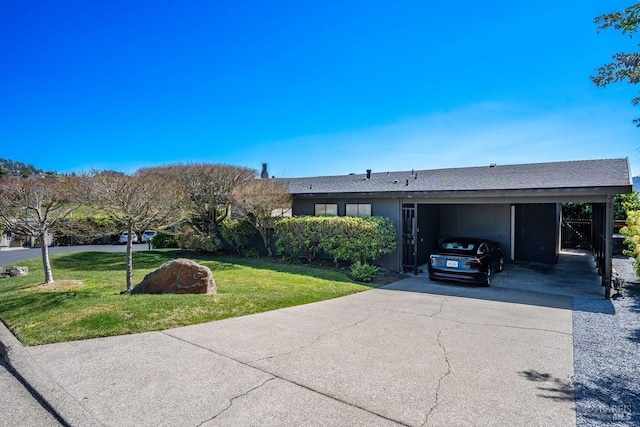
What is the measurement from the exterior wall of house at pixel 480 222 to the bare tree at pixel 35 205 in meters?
14.6

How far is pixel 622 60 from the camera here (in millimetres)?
3338

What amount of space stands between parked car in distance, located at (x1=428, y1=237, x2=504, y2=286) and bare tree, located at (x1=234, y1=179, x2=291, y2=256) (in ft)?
22.9

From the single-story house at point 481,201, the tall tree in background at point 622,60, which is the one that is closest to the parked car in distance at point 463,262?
the single-story house at point 481,201

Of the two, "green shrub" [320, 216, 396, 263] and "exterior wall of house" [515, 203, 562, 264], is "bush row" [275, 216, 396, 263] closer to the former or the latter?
"green shrub" [320, 216, 396, 263]

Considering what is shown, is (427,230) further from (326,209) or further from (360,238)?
(326,209)

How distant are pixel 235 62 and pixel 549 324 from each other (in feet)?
41.1

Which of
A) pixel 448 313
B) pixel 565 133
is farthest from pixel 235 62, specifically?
pixel 565 133

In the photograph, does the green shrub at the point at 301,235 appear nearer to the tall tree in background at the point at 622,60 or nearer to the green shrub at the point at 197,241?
the green shrub at the point at 197,241

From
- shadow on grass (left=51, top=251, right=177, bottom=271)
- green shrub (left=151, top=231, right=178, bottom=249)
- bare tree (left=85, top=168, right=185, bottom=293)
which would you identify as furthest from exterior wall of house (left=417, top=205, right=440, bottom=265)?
green shrub (left=151, top=231, right=178, bottom=249)

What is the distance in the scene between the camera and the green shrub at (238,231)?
16031 millimetres

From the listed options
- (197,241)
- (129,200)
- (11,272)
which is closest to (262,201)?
(197,241)

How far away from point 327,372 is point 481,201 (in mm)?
8993

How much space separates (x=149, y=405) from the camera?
9.80ft

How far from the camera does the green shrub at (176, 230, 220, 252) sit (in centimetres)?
1645
